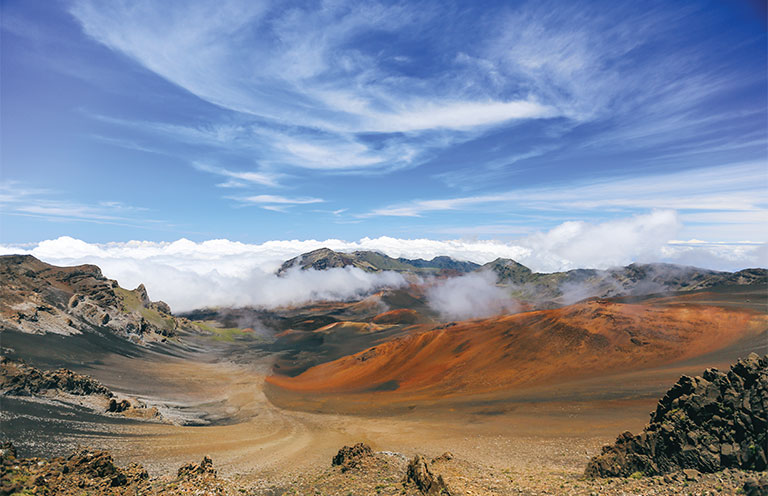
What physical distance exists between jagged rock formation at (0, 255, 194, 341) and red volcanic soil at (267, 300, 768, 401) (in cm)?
5431

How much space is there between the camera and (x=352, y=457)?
21438 millimetres

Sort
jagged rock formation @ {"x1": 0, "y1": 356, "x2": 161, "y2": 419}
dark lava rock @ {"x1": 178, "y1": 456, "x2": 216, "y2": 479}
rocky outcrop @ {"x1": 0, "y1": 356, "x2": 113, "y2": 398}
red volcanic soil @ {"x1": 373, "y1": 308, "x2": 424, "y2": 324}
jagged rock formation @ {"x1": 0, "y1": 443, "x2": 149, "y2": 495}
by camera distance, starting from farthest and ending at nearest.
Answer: red volcanic soil @ {"x1": 373, "y1": 308, "x2": 424, "y2": 324} < jagged rock formation @ {"x1": 0, "y1": 356, "x2": 161, "y2": 419} < rocky outcrop @ {"x1": 0, "y1": 356, "x2": 113, "y2": 398} < dark lava rock @ {"x1": 178, "y1": 456, "x2": 216, "y2": 479} < jagged rock formation @ {"x1": 0, "y1": 443, "x2": 149, "y2": 495}

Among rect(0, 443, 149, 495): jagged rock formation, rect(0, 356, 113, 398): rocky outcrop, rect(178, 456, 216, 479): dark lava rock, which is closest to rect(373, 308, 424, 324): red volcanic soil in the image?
rect(0, 356, 113, 398): rocky outcrop

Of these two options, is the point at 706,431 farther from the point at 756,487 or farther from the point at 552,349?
the point at 552,349

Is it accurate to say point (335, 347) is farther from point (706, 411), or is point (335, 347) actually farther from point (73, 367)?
point (706, 411)

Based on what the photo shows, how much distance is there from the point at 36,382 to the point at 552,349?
6786 cm

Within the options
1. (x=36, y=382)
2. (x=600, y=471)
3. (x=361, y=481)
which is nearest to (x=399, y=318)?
(x=36, y=382)

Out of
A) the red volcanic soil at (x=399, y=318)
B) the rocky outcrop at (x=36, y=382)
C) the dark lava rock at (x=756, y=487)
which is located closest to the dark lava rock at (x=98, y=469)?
the dark lava rock at (x=756, y=487)

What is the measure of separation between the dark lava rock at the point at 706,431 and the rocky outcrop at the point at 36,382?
5296 centimetres

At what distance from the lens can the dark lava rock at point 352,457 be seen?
68.2 ft

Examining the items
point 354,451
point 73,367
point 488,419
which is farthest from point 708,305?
point 73,367

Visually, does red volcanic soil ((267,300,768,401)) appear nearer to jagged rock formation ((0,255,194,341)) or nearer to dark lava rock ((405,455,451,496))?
dark lava rock ((405,455,451,496))

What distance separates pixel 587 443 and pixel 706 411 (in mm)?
12662

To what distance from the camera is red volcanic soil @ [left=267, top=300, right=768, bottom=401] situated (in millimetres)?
46344
